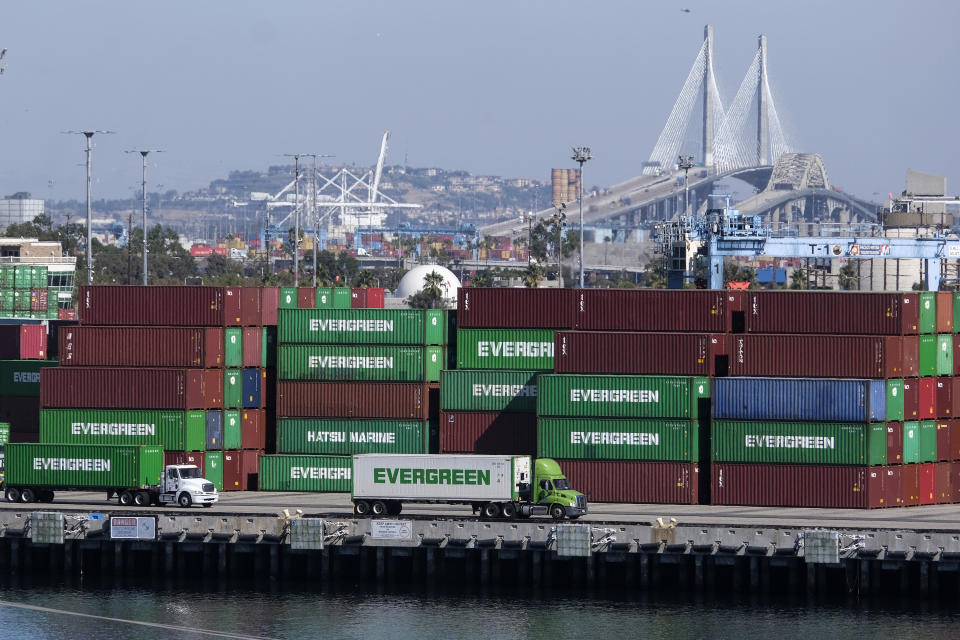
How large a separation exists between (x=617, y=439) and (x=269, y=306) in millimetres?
19441

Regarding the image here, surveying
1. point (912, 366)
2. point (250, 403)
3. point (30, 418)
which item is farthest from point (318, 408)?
point (912, 366)

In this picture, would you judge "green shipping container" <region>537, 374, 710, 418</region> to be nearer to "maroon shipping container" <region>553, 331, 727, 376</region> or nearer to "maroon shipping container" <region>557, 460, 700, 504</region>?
"maroon shipping container" <region>553, 331, 727, 376</region>

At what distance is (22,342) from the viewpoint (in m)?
92.2

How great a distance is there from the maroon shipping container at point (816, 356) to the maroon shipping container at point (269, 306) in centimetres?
2297

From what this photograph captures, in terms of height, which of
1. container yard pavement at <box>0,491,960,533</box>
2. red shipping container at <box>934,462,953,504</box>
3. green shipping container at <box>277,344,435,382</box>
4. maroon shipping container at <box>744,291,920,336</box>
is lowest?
container yard pavement at <box>0,491,960,533</box>

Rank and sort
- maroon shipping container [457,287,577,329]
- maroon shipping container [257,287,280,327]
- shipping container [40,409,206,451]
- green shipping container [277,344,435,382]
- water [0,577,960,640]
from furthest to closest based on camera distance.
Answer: maroon shipping container [257,287,280,327] < green shipping container [277,344,435,382] < shipping container [40,409,206,451] < maroon shipping container [457,287,577,329] < water [0,577,960,640]

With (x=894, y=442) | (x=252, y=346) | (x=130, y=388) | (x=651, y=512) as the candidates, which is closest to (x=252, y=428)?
(x=252, y=346)

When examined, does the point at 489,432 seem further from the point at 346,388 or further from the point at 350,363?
the point at 350,363

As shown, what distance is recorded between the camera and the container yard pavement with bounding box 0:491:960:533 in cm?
6769

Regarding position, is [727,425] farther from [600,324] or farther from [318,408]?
[318,408]

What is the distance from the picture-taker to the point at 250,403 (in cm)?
8119

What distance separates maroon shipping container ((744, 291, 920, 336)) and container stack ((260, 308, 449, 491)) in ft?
52.1

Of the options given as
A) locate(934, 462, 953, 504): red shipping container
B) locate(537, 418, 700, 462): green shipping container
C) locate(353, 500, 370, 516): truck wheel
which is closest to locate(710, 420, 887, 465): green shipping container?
locate(537, 418, 700, 462): green shipping container

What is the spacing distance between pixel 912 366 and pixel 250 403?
102 feet
